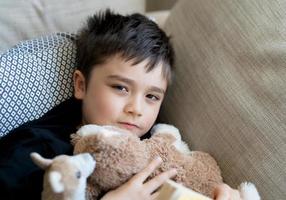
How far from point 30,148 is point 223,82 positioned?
1.41 ft

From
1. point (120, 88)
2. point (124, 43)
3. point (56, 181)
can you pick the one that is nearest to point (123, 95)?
point (120, 88)

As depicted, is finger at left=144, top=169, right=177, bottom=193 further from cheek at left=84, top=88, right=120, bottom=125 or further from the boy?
cheek at left=84, top=88, right=120, bottom=125

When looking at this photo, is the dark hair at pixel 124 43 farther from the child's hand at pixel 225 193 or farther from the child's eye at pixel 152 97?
the child's hand at pixel 225 193

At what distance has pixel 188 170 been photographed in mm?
904

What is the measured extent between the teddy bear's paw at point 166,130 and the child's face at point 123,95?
2cm

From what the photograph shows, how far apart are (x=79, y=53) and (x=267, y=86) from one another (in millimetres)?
457

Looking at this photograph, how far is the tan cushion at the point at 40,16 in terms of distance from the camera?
1.19 meters

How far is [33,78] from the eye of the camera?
105 centimetres

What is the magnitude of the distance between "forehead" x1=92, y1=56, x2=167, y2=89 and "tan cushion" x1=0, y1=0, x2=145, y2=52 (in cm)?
31

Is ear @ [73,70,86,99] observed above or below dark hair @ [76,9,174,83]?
below

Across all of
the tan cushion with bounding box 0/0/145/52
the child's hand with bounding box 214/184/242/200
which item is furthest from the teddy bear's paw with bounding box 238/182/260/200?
the tan cushion with bounding box 0/0/145/52

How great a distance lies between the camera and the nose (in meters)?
0.95

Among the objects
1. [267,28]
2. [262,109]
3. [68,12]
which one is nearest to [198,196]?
[262,109]

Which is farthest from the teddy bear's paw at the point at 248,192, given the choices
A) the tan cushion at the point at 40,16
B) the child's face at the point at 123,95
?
the tan cushion at the point at 40,16
